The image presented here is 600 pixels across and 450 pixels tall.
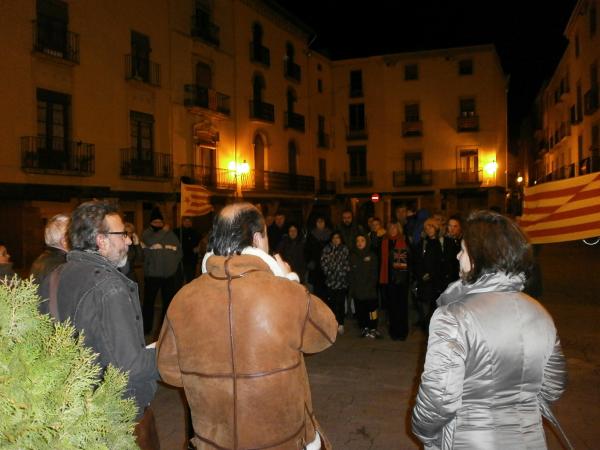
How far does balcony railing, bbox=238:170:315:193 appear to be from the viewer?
26.7 metres

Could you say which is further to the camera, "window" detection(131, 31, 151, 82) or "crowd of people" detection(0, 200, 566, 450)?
"window" detection(131, 31, 151, 82)

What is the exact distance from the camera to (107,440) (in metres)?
1.38

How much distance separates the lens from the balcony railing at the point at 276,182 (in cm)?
2669

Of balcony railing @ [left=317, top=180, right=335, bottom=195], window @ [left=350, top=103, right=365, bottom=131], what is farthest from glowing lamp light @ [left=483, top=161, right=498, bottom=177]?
balcony railing @ [left=317, top=180, right=335, bottom=195]

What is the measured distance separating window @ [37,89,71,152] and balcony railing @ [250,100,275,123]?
10897 millimetres

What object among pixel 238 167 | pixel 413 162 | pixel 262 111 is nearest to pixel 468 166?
pixel 413 162

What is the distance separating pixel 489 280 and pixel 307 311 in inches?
29.6

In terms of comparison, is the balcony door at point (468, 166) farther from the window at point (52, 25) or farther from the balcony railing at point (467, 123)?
the window at point (52, 25)

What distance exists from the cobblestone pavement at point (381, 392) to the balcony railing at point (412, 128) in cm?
2783

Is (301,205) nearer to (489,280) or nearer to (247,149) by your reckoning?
(247,149)

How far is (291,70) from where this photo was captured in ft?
99.7

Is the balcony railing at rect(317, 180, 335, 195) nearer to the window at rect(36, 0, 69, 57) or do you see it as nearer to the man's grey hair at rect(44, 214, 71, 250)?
the window at rect(36, 0, 69, 57)

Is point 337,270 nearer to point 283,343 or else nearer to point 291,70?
point 283,343

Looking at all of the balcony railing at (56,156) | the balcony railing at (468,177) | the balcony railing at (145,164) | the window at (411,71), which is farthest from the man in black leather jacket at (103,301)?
the window at (411,71)
